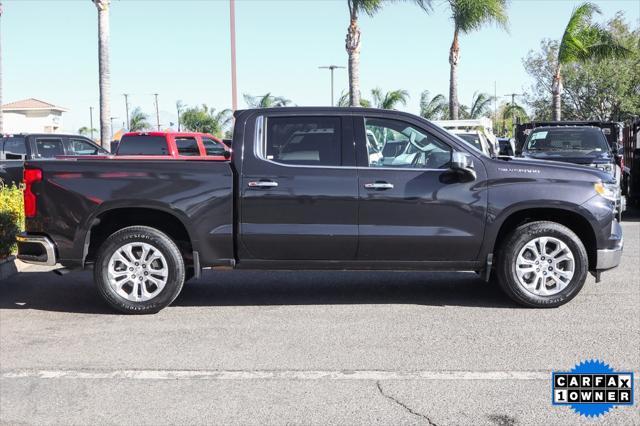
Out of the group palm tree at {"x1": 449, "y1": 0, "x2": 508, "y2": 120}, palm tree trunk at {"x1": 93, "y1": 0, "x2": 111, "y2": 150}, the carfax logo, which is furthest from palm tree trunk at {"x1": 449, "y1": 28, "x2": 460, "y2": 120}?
the carfax logo

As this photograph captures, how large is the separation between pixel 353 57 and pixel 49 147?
44.5 ft

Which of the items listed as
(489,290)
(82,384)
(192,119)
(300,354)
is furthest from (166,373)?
(192,119)

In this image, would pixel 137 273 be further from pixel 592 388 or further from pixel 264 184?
pixel 592 388

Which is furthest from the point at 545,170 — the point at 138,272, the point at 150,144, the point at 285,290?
the point at 150,144

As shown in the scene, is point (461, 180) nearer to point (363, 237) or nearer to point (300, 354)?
point (363, 237)

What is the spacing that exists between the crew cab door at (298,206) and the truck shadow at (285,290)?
703 mm

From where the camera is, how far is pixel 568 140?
582 inches

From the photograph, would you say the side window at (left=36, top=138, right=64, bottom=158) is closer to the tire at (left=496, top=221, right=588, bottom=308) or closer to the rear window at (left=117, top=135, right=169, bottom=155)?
the rear window at (left=117, top=135, right=169, bottom=155)

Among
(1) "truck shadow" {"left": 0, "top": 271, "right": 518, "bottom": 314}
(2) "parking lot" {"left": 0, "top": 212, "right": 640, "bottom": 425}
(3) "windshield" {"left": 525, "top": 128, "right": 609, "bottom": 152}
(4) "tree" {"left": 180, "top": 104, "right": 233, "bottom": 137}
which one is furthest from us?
(4) "tree" {"left": 180, "top": 104, "right": 233, "bottom": 137}

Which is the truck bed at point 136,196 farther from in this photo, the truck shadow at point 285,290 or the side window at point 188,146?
the side window at point 188,146

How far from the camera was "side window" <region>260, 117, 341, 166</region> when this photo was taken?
6.86 metres

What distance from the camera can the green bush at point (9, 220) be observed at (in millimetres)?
8820

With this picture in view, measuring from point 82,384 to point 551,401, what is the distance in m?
3.02

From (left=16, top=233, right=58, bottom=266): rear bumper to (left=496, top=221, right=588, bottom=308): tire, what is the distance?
4191 millimetres
